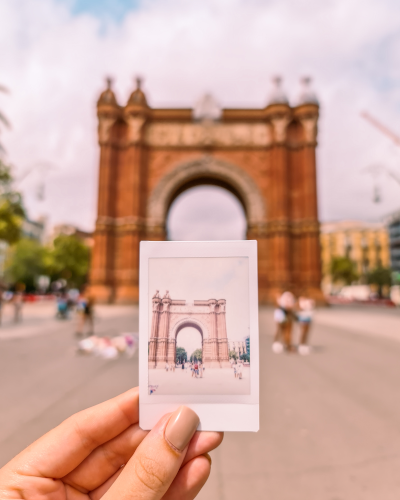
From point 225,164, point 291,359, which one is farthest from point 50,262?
point 291,359

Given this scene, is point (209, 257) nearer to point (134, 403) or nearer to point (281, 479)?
point (134, 403)

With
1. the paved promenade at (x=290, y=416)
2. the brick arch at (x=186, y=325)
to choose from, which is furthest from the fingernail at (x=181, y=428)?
the paved promenade at (x=290, y=416)

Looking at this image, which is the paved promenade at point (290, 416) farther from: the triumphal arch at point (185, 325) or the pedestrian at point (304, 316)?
the triumphal arch at point (185, 325)

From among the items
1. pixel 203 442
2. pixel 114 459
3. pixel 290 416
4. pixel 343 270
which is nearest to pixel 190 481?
pixel 203 442

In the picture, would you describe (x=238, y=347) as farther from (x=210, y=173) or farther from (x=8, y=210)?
(x=210, y=173)

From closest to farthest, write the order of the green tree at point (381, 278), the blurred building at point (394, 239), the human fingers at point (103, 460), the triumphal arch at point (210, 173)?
1. the human fingers at point (103, 460)
2. the triumphal arch at point (210, 173)
3. the green tree at point (381, 278)
4. the blurred building at point (394, 239)

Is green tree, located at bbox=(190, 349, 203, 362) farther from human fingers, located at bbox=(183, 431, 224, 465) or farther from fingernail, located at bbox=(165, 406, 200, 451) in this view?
human fingers, located at bbox=(183, 431, 224, 465)

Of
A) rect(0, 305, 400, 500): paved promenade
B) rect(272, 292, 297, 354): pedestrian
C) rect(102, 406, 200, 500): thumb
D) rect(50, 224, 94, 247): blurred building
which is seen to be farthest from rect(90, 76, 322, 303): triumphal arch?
rect(50, 224, 94, 247): blurred building
